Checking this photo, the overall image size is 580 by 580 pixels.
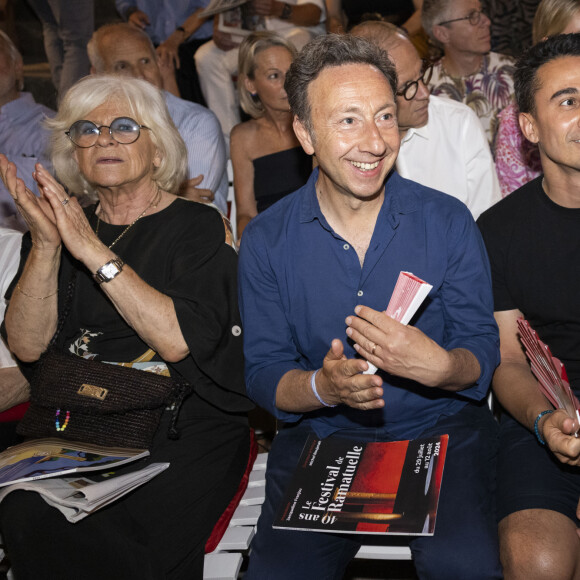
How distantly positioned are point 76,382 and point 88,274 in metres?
0.45

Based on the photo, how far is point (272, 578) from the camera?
6.39 feet

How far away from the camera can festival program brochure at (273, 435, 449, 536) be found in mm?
1835

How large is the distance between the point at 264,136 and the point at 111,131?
177cm

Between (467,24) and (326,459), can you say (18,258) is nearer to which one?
(326,459)

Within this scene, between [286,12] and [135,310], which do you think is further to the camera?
[286,12]

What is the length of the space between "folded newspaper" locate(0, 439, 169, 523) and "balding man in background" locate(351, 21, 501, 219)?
1833mm

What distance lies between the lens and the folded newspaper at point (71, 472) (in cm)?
210

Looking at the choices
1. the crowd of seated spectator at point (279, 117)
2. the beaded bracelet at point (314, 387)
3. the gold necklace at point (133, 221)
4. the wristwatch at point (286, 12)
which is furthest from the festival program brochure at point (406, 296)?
the wristwatch at point (286, 12)

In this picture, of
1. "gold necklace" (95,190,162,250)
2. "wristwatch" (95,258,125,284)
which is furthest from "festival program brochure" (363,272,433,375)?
"gold necklace" (95,190,162,250)

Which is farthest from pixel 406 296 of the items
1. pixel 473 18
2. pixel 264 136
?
pixel 473 18

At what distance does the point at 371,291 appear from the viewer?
2.19 meters

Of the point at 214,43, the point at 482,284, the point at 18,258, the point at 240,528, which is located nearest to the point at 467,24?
the point at 214,43

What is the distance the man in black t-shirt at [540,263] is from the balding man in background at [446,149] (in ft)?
2.43

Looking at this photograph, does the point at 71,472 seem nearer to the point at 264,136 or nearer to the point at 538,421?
the point at 538,421
